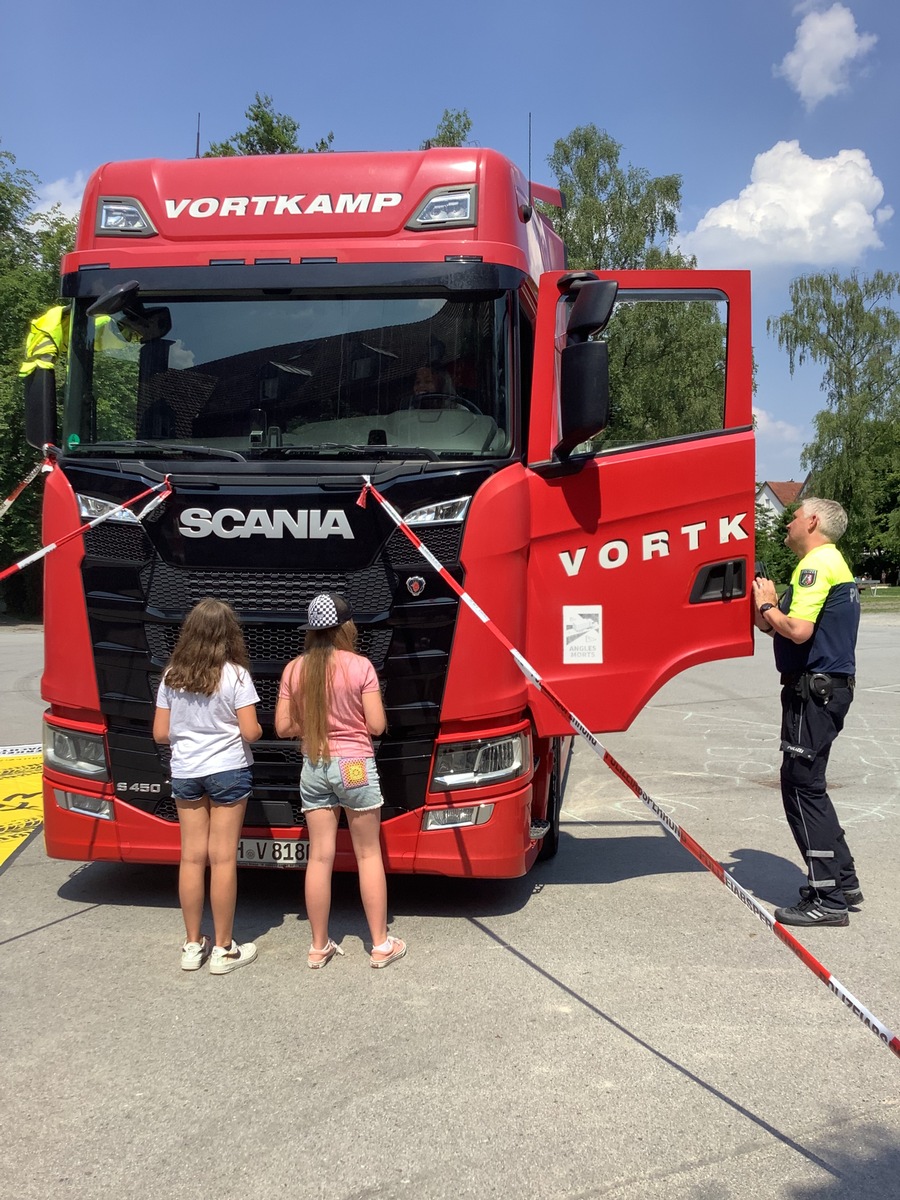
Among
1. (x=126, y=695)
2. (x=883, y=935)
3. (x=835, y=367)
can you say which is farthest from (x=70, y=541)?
(x=835, y=367)

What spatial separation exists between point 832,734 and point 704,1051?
1839 mm

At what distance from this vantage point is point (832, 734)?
4.94 metres

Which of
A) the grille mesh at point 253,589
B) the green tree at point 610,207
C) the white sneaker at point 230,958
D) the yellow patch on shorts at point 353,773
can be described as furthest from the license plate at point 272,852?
the green tree at point 610,207

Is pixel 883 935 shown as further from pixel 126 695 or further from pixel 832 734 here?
pixel 126 695

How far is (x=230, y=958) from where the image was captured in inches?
172

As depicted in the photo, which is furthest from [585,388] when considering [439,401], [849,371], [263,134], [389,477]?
[849,371]

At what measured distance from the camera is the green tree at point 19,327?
2708cm

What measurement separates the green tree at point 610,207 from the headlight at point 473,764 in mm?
32276

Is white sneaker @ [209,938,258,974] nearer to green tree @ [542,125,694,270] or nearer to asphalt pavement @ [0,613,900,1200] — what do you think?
asphalt pavement @ [0,613,900,1200]

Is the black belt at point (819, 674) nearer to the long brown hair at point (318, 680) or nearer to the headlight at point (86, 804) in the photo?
the long brown hair at point (318, 680)

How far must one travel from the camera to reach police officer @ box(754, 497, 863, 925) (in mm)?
4898

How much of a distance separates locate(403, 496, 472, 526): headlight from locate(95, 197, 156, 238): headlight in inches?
74.8

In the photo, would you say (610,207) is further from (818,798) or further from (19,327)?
(818,798)

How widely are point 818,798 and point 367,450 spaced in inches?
103
